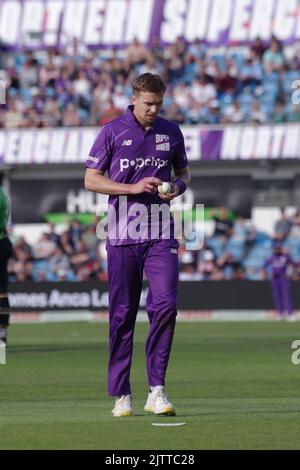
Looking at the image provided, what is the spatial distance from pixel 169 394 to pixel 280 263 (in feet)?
68.4

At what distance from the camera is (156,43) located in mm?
39219

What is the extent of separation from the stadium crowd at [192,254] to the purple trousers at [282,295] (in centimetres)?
205

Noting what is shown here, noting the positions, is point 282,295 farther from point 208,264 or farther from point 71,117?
point 71,117

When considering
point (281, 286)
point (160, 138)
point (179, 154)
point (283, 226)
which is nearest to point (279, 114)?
point (283, 226)

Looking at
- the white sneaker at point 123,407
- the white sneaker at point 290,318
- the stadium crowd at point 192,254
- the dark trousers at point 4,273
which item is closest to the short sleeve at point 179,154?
the white sneaker at point 123,407

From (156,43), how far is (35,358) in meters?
22.4

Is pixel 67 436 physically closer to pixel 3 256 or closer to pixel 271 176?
pixel 3 256

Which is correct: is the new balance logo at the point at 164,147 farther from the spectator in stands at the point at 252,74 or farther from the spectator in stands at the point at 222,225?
the spectator in stands at the point at 252,74

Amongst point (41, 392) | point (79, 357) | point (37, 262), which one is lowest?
point (37, 262)

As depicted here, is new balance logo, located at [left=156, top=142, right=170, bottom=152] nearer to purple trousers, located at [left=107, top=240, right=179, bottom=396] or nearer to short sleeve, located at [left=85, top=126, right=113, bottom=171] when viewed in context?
short sleeve, located at [left=85, top=126, right=113, bottom=171]

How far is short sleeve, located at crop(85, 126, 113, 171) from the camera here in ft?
34.2

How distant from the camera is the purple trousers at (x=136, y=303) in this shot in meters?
10.4
